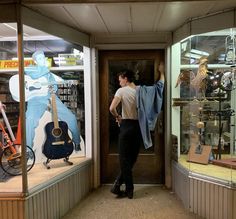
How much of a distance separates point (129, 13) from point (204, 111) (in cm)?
149

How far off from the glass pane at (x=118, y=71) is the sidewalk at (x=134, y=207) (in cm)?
64

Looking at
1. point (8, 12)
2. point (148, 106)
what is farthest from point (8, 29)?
point (148, 106)

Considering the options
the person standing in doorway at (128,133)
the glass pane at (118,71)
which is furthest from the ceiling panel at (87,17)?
the person standing in doorway at (128,133)

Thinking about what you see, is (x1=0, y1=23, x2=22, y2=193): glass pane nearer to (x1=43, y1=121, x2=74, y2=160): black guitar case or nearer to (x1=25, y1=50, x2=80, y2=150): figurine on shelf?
(x1=25, y1=50, x2=80, y2=150): figurine on shelf

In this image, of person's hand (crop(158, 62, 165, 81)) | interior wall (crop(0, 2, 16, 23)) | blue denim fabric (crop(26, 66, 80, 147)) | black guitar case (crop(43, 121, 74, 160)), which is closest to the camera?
interior wall (crop(0, 2, 16, 23))

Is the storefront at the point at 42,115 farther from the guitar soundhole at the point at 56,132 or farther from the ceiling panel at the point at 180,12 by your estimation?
the ceiling panel at the point at 180,12

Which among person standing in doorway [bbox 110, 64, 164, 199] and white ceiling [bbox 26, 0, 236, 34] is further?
person standing in doorway [bbox 110, 64, 164, 199]

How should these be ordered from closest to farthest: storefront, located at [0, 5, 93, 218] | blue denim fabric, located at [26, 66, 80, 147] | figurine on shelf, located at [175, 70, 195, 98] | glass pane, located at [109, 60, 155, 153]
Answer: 1. storefront, located at [0, 5, 93, 218]
2. blue denim fabric, located at [26, 66, 80, 147]
3. figurine on shelf, located at [175, 70, 195, 98]
4. glass pane, located at [109, 60, 155, 153]

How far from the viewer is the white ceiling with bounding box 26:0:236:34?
265 centimetres

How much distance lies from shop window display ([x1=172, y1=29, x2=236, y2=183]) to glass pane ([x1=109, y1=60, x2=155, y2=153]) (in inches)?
22.1

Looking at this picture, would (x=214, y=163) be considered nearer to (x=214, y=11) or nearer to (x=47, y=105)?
(x=214, y=11)

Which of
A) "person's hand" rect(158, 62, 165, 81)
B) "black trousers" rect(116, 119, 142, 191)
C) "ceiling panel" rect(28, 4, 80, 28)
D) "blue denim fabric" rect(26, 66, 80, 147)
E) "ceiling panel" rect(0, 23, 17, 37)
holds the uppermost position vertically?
"ceiling panel" rect(28, 4, 80, 28)

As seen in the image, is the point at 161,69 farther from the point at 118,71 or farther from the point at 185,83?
the point at 118,71

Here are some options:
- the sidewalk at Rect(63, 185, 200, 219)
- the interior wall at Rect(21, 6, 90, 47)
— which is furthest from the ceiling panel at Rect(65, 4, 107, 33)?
the sidewalk at Rect(63, 185, 200, 219)
